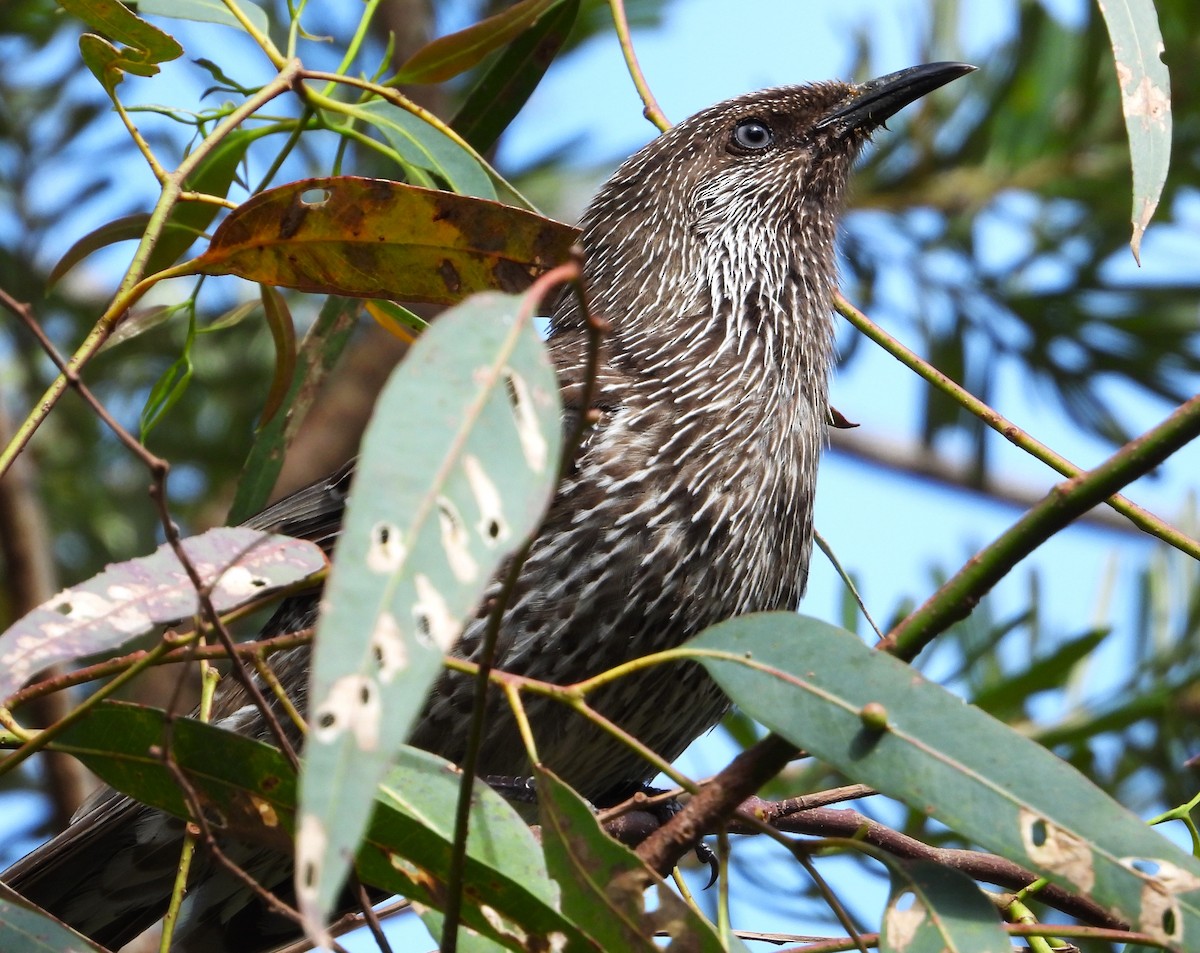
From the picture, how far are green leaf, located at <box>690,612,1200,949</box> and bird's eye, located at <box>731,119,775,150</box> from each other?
207 cm

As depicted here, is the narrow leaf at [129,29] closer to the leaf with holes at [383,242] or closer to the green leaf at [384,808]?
the leaf with holes at [383,242]

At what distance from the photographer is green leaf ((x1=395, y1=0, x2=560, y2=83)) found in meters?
2.23

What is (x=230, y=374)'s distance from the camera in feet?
14.9

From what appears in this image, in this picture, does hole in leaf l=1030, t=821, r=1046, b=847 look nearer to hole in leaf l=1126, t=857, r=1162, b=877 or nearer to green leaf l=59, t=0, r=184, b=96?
hole in leaf l=1126, t=857, r=1162, b=877

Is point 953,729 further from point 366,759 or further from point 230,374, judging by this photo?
point 230,374

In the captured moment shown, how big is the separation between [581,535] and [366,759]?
4.72 feet

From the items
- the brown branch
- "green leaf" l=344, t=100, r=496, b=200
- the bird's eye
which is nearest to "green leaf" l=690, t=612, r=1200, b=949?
the brown branch

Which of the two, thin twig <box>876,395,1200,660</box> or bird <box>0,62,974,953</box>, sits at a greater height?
bird <box>0,62,974,953</box>

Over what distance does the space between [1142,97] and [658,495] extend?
3.36ft

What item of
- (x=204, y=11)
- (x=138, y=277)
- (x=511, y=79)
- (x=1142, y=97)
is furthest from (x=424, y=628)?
(x=511, y=79)

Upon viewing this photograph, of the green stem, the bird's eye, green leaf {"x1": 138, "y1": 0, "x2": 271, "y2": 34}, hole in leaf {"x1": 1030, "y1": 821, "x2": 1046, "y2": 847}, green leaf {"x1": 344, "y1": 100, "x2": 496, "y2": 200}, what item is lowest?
hole in leaf {"x1": 1030, "y1": 821, "x2": 1046, "y2": 847}

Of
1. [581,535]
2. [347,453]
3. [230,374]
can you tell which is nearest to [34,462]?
[230,374]

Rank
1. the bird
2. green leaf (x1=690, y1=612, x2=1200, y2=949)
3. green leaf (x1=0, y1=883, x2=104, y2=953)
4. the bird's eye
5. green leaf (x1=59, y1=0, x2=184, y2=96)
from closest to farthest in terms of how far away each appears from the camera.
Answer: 1. green leaf (x1=690, y1=612, x2=1200, y2=949)
2. green leaf (x1=0, y1=883, x2=104, y2=953)
3. green leaf (x1=59, y1=0, x2=184, y2=96)
4. the bird
5. the bird's eye

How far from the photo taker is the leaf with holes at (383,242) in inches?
67.0
